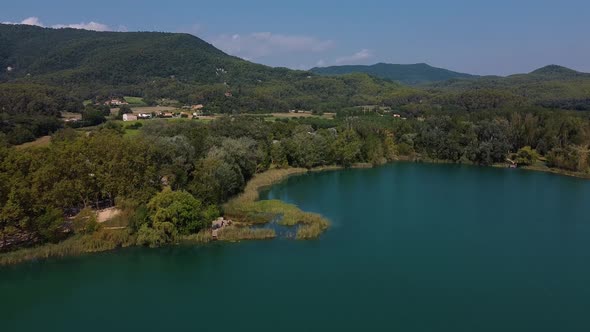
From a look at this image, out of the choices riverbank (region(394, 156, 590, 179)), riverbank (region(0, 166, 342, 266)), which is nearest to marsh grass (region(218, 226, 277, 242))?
riverbank (region(0, 166, 342, 266))

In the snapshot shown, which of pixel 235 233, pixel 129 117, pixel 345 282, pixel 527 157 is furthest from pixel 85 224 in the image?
pixel 527 157

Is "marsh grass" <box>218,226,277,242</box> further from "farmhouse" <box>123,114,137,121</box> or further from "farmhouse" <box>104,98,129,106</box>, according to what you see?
"farmhouse" <box>104,98,129,106</box>

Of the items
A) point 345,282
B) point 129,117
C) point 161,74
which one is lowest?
point 345,282

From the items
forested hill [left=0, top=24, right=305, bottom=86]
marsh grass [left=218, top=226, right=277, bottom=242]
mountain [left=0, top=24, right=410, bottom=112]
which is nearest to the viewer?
marsh grass [left=218, top=226, right=277, bottom=242]

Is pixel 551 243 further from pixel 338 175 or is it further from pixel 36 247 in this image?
pixel 36 247

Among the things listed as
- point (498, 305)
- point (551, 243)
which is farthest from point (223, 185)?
point (551, 243)

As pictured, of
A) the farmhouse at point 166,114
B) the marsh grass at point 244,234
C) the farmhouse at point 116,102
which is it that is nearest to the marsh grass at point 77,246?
the marsh grass at point 244,234

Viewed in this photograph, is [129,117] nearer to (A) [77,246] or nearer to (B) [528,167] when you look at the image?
(A) [77,246]
